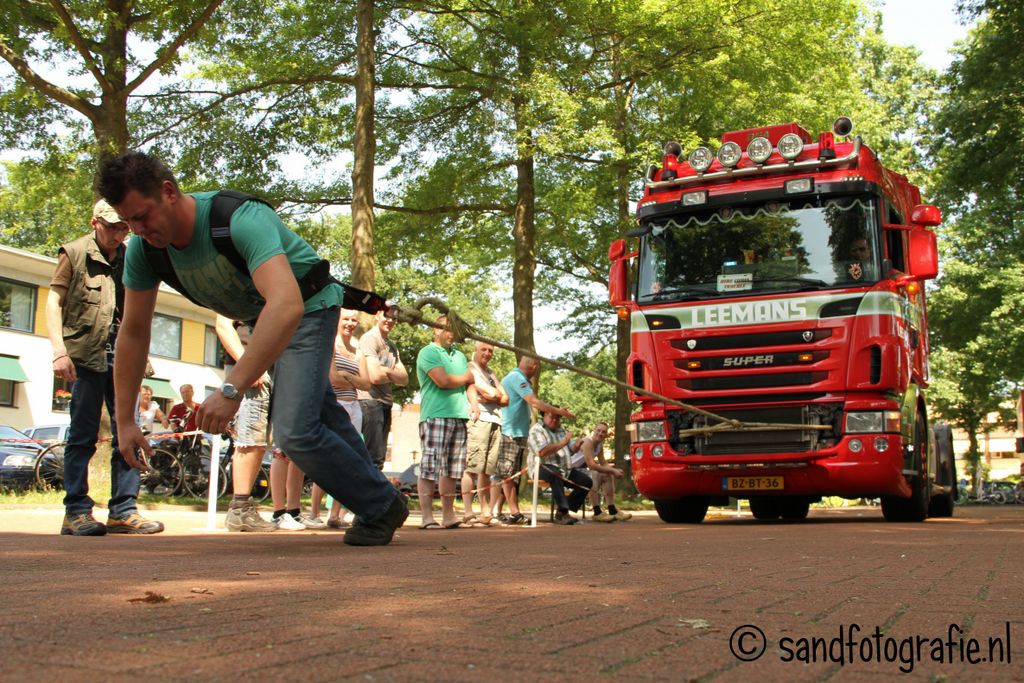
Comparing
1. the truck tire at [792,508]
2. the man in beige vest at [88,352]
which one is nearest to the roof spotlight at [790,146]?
the truck tire at [792,508]

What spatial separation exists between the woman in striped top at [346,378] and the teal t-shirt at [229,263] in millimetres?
3472

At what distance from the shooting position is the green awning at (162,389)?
3884cm

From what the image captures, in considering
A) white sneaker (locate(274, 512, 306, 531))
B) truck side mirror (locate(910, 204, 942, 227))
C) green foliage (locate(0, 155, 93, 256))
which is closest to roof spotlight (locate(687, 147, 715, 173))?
truck side mirror (locate(910, 204, 942, 227))

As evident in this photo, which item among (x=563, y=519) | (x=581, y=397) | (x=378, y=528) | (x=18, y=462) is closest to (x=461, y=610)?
(x=378, y=528)

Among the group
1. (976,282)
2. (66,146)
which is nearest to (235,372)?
(66,146)

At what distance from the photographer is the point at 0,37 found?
15336 mm

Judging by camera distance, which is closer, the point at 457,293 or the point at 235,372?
the point at 235,372

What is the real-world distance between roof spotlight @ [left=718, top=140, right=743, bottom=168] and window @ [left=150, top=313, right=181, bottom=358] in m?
32.9

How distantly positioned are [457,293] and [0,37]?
28.1 m

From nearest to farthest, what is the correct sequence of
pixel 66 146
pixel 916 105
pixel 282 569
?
1. pixel 282 569
2. pixel 66 146
3. pixel 916 105

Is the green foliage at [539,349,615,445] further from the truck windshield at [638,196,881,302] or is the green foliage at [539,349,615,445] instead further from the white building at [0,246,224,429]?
the truck windshield at [638,196,881,302]

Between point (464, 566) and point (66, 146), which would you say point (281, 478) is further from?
point (66, 146)

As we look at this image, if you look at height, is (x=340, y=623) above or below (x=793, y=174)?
below

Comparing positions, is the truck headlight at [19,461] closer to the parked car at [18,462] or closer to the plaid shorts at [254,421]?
the parked car at [18,462]
